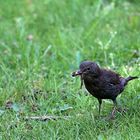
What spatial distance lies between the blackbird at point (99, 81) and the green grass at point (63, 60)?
244 millimetres

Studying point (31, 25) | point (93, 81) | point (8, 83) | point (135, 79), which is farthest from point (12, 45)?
point (93, 81)

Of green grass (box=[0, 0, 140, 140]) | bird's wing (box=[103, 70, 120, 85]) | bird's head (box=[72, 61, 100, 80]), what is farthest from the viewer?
bird's wing (box=[103, 70, 120, 85])

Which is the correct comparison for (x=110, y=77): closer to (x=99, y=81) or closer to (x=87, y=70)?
(x=99, y=81)

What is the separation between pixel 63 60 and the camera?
744 centimetres

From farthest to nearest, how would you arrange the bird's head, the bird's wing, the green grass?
1. the bird's wing
2. the green grass
3. the bird's head

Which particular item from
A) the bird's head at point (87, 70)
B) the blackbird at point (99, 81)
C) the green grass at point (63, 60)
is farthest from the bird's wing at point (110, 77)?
the green grass at point (63, 60)

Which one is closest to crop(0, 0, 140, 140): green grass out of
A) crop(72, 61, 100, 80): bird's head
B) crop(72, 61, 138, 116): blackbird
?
crop(72, 61, 138, 116): blackbird

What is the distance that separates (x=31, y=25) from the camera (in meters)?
8.94

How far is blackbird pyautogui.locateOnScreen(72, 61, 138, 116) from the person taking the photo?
5484 millimetres

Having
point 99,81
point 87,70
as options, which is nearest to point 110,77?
point 99,81

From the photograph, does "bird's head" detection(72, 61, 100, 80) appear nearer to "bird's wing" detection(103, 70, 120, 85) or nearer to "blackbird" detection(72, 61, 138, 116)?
"blackbird" detection(72, 61, 138, 116)

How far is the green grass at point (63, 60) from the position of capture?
18.3 ft

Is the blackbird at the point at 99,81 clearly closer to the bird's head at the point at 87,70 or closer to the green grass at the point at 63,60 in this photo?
the bird's head at the point at 87,70

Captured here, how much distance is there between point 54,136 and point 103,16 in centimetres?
370
